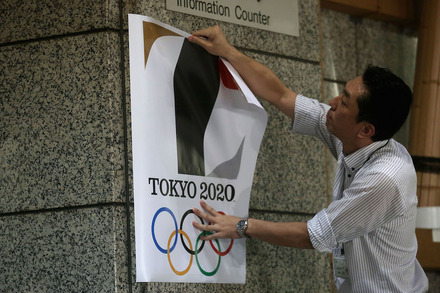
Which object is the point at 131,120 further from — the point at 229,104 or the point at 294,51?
the point at 294,51

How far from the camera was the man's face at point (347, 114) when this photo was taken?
4355 millimetres

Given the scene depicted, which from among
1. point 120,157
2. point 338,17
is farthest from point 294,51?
point 120,157

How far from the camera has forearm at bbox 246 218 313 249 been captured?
4.16 metres

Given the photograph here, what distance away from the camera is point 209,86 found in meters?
4.39

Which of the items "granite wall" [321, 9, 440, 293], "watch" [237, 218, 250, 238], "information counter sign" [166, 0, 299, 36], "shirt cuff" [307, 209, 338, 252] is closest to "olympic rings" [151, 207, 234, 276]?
"watch" [237, 218, 250, 238]

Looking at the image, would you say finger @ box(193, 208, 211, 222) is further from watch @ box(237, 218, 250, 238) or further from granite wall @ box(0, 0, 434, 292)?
granite wall @ box(0, 0, 434, 292)

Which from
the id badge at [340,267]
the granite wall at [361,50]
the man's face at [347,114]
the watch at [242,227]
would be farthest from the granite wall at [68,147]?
the granite wall at [361,50]

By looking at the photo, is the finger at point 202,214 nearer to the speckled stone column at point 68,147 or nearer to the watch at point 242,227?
the watch at point 242,227

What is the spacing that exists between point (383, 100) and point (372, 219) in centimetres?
63

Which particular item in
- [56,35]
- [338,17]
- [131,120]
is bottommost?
[131,120]

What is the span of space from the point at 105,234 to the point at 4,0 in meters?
1.34

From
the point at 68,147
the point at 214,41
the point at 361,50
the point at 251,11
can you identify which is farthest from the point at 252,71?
the point at 361,50

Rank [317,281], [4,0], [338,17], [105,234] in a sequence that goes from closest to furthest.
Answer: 1. [105,234]
2. [4,0]
3. [317,281]
4. [338,17]

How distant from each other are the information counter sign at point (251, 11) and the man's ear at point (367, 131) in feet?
2.78
